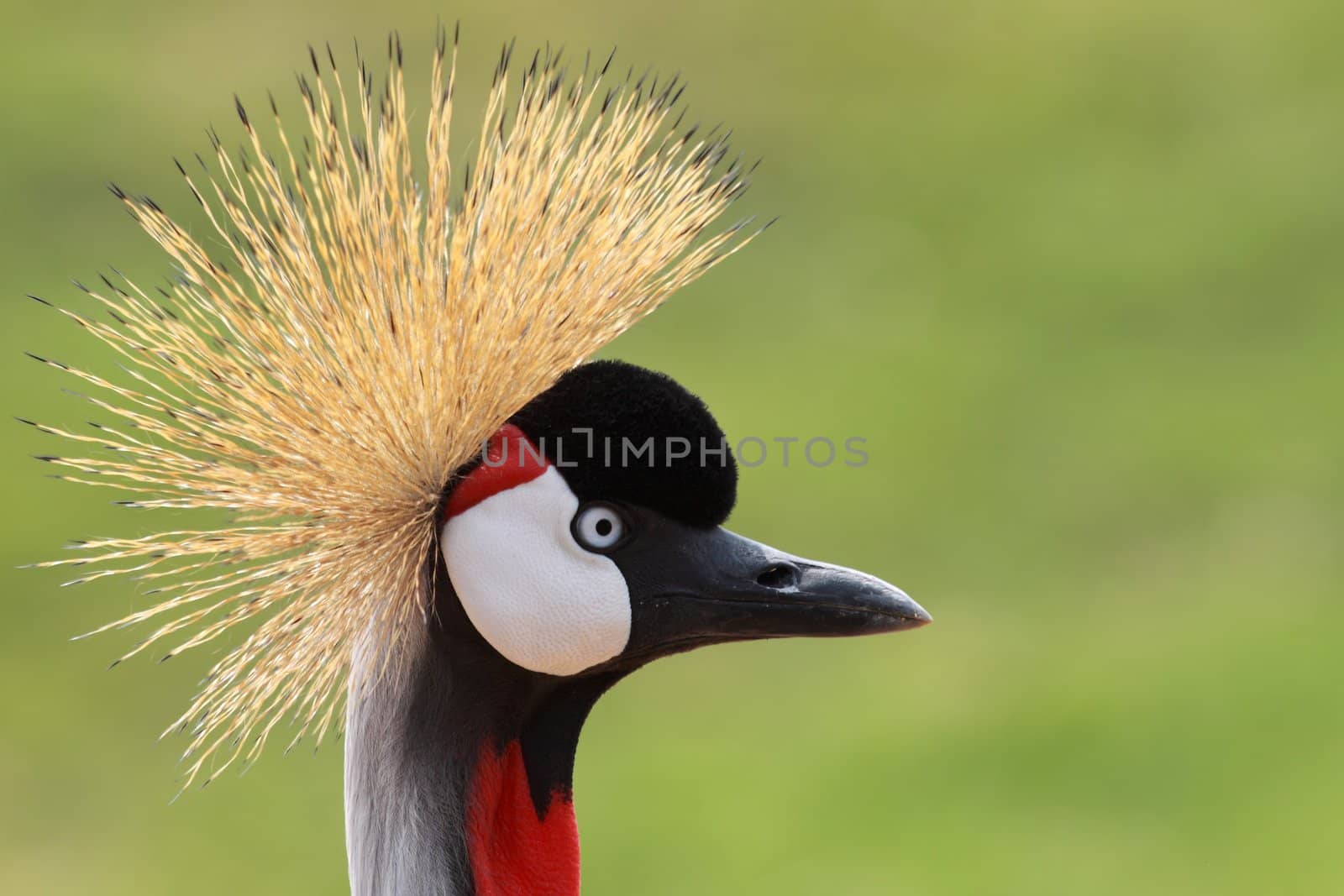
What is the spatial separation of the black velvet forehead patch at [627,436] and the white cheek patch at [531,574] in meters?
0.02

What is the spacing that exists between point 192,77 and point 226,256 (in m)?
1.47

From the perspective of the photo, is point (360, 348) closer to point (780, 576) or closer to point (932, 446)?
point (780, 576)

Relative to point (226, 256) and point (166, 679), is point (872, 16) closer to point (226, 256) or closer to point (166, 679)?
point (226, 256)

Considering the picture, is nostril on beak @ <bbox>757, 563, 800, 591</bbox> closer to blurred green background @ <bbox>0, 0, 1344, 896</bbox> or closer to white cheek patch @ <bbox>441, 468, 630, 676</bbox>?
white cheek patch @ <bbox>441, 468, 630, 676</bbox>

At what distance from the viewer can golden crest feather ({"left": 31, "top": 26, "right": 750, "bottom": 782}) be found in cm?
118

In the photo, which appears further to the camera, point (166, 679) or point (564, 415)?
point (166, 679)

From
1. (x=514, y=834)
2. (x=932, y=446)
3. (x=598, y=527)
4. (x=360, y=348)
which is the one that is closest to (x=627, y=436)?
(x=598, y=527)

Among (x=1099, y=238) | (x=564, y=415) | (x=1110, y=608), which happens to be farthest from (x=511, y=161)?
(x=1099, y=238)

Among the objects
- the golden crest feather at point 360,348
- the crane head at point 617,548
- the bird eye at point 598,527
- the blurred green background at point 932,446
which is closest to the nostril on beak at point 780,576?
the crane head at point 617,548

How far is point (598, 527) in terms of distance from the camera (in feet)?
3.91

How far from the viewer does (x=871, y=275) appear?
421cm

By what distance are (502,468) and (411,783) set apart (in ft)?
0.80

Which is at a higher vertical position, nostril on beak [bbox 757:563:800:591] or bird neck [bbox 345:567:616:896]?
nostril on beak [bbox 757:563:800:591]

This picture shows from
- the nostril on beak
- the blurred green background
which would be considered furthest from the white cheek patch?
the blurred green background
